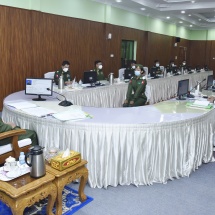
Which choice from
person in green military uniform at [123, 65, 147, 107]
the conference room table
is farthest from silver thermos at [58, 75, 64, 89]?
the conference room table

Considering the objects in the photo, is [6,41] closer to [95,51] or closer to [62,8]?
[62,8]

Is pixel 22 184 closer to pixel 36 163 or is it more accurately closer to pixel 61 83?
pixel 36 163

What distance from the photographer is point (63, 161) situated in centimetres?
208

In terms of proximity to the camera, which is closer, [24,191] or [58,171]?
[24,191]

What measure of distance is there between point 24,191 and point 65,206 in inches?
26.0

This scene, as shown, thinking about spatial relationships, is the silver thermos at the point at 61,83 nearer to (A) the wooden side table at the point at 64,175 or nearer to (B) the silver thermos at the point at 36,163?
(A) the wooden side table at the point at 64,175

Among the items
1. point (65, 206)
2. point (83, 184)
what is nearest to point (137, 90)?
point (83, 184)

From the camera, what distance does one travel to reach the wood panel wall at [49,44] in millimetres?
5656

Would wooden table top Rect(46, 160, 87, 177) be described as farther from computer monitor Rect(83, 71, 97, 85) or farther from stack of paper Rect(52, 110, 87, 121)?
computer monitor Rect(83, 71, 97, 85)

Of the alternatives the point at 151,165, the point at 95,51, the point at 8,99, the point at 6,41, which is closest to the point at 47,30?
the point at 6,41

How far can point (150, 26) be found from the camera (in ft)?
36.3

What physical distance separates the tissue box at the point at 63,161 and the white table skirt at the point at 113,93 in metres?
2.40

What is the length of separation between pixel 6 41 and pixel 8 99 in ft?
7.86

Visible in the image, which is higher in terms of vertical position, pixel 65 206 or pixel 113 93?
pixel 113 93
